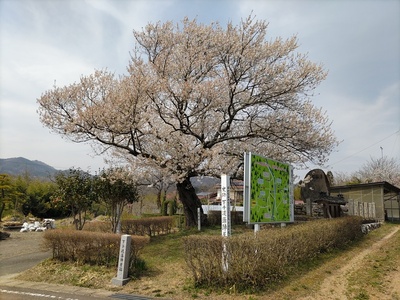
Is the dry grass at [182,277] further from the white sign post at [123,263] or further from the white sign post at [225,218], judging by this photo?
the white sign post at [225,218]

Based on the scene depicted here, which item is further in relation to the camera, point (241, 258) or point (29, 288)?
point (29, 288)

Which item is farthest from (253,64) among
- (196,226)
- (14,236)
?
(14,236)

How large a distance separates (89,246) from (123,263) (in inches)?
74.8

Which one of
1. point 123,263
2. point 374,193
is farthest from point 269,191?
point 374,193

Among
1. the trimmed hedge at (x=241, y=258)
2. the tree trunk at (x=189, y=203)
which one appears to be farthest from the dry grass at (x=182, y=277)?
the tree trunk at (x=189, y=203)

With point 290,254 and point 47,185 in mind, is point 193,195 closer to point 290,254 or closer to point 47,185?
point 290,254

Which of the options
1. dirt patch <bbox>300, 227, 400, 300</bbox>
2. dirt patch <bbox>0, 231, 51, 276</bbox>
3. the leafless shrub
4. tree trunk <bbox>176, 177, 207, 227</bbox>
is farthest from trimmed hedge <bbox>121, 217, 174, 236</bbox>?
dirt patch <bbox>300, 227, 400, 300</bbox>

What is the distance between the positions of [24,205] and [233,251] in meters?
23.9

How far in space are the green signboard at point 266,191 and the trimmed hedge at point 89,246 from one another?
9.66 ft

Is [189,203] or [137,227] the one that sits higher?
[189,203]

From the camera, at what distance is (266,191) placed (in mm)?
8977

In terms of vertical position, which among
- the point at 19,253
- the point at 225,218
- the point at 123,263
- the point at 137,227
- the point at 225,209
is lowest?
the point at 19,253

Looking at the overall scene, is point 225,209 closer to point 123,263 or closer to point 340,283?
point 123,263

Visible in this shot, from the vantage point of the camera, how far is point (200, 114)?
14.3m
